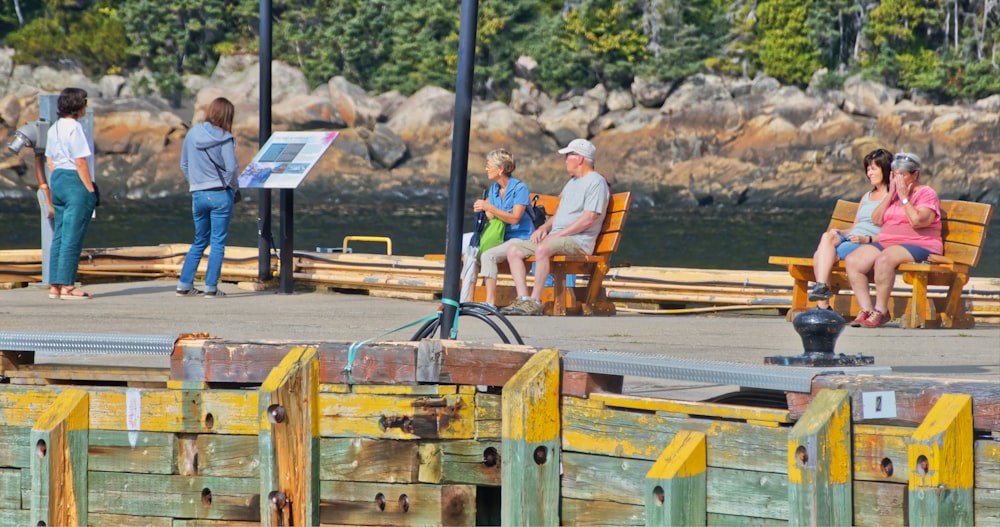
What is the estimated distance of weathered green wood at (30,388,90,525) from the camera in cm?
578

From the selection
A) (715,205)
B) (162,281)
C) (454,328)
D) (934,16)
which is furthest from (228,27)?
(454,328)

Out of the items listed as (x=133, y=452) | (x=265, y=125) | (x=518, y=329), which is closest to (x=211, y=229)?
(x=265, y=125)

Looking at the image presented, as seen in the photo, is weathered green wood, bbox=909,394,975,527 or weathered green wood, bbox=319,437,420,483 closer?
weathered green wood, bbox=909,394,975,527

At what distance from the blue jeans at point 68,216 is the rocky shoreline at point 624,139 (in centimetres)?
4985

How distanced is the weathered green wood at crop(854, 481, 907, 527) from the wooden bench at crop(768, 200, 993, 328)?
5.65 m

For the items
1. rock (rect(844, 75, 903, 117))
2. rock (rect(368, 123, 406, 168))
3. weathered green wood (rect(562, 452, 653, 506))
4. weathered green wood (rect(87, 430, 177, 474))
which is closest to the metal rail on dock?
weathered green wood (rect(562, 452, 653, 506))

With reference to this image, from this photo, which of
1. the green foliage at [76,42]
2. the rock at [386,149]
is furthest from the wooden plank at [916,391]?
the green foliage at [76,42]

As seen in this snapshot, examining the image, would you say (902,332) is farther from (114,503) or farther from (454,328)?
(114,503)

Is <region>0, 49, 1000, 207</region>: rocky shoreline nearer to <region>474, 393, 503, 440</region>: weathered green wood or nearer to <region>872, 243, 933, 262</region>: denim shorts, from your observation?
<region>872, 243, 933, 262</region>: denim shorts

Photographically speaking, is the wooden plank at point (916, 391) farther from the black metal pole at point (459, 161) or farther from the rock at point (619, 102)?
the rock at point (619, 102)

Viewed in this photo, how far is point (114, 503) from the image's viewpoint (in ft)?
19.6

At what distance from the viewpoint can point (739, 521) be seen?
5.05m

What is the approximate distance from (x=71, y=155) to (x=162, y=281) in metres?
2.49

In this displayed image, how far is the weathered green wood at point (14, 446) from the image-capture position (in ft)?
19.7
